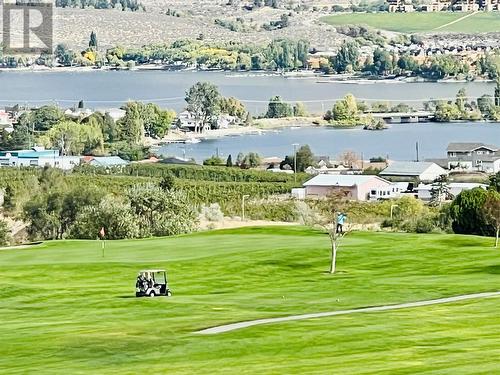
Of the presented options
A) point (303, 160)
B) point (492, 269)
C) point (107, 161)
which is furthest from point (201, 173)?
point (492, 269)

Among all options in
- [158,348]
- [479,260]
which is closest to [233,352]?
[158,348]

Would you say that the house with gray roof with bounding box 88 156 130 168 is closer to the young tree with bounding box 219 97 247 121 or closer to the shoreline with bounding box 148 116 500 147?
the shoreline with bounding box 148 116 500 147

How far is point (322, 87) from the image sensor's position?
589ft

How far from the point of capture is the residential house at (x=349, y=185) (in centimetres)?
6744

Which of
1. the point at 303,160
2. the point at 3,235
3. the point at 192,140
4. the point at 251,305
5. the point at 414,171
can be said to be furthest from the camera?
the point at 192,140

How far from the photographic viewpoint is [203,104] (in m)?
126

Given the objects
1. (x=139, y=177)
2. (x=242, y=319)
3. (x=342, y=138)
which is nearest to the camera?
(x=242, y=319)

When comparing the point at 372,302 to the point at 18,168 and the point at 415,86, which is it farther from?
the point at 415,86

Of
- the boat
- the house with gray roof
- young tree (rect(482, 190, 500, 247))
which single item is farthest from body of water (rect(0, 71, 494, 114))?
young tree (rect(482, 190, 500, 247))

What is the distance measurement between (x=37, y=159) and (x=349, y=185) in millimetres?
24026

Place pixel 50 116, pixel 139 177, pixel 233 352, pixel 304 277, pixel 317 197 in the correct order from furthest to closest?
pixel 50 116 < pixel 139 177 < pixel 317 197 < pixel 304 277 < pixel 233 352

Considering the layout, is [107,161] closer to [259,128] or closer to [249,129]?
[249,129]

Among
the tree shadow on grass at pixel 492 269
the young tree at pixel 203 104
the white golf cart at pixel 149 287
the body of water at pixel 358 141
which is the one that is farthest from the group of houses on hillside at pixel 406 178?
the young tree at pixel 203 104

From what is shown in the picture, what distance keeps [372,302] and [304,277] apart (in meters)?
4.74
